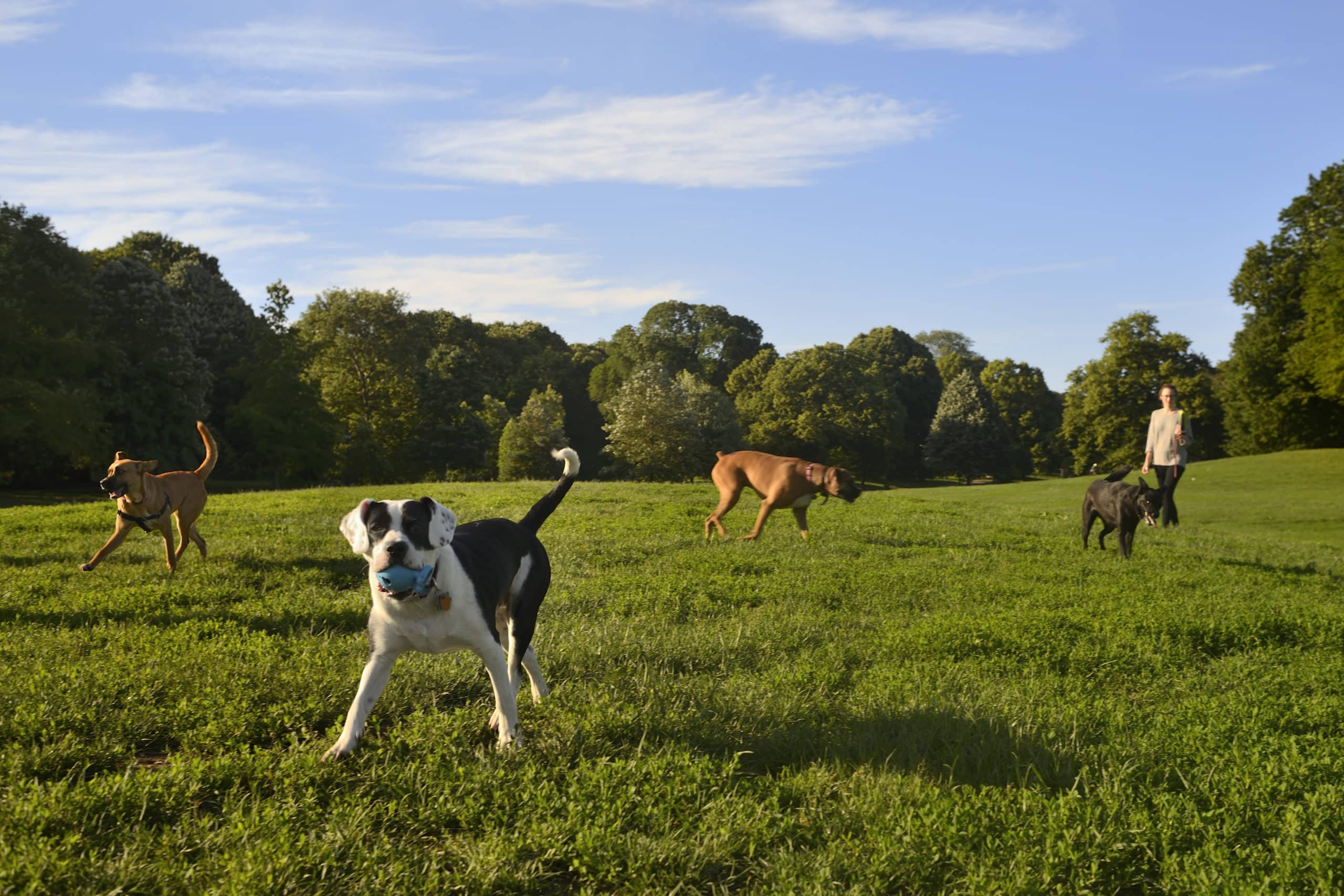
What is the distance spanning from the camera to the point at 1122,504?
1152 cm

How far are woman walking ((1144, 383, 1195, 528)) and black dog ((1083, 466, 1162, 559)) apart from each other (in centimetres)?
104

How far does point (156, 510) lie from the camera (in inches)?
346

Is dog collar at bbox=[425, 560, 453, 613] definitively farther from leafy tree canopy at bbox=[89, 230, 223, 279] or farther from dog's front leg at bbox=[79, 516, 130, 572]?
leafy tree canopy at bbox=[89, 230, 223, 279]

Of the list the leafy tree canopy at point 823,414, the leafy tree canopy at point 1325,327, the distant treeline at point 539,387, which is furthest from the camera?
the leafy tree canopy at point 823,414

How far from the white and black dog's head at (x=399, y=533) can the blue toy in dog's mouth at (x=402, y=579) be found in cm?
2

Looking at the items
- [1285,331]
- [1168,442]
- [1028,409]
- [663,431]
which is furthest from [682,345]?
[1168,442]

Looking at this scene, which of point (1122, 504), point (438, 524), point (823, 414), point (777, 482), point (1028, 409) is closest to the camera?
point (438, 524)

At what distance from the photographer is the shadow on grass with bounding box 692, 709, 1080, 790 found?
403 centimetres

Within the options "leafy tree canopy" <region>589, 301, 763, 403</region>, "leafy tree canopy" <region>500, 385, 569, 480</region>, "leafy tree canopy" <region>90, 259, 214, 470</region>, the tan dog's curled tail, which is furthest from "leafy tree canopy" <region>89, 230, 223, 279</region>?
the tan dog's curled tail

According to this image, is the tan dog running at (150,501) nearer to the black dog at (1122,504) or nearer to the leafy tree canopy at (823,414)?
the black dog at (1122,504)

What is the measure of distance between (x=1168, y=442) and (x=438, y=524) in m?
13.0

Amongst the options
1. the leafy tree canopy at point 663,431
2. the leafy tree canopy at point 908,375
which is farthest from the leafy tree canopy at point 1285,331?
the leafy tree canopy at point 663,431

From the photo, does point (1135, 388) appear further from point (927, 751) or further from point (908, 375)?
point (927, 751)

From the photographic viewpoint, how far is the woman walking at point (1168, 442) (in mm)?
13117
